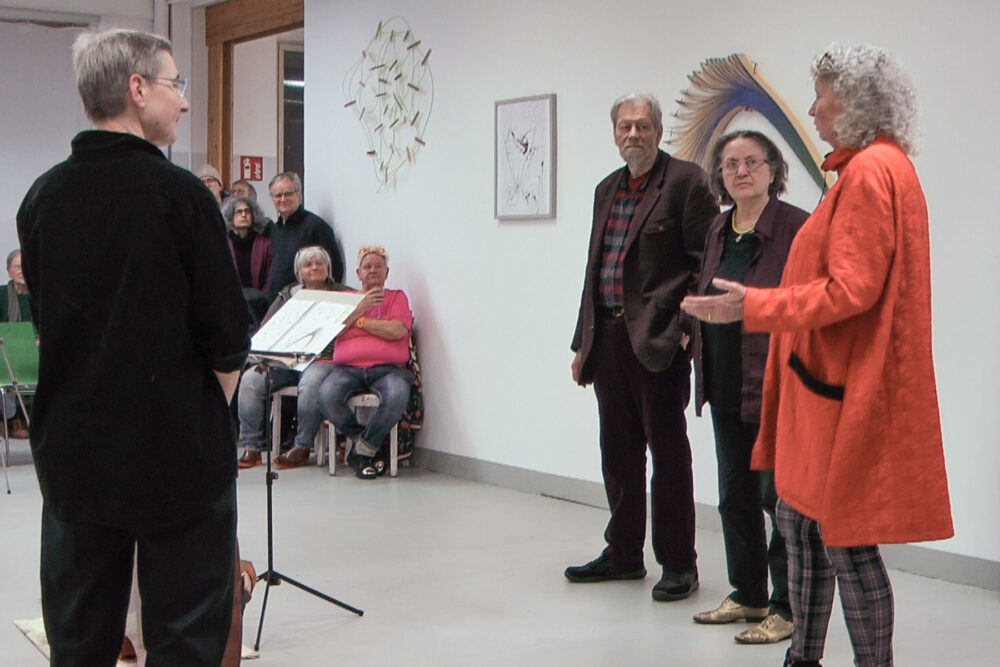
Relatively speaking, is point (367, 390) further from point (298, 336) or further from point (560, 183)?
point (298, 336)

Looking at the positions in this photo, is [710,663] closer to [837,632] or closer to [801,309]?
[837,632]

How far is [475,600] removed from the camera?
406cm

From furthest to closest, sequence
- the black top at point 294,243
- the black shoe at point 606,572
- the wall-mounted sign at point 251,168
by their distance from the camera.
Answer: the wall-mounted sign at point 251,168 < the black top at point 294,243 < the black shoe at point 606,572

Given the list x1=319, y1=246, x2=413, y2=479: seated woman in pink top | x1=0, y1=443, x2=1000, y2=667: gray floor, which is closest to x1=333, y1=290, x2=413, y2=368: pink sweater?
x1=319, y1=246, x2=413, y2=479: seated woman in pink top

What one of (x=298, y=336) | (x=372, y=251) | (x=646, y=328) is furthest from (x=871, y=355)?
(x=372, y=251)

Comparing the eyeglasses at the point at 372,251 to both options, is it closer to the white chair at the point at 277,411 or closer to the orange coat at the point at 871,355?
the white chair at the point at 277,411

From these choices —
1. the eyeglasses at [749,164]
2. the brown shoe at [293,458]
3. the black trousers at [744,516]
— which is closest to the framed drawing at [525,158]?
the brown shoe at [293,458]

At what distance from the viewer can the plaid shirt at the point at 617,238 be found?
4039 millimetres

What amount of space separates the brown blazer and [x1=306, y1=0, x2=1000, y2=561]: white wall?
0.94 meters

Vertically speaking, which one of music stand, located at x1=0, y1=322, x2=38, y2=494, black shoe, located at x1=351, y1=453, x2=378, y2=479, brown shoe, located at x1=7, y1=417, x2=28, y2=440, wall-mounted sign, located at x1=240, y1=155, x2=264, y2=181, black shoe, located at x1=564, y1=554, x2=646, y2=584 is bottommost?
brown shoe, located at x1=7, y1=417, x2=28, y2=440

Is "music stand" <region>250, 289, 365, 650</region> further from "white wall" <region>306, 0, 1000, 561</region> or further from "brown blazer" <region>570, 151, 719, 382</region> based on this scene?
"white wall" <region>306, 0, 1000, 561</region>

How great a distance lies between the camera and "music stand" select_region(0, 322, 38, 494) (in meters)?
6.50

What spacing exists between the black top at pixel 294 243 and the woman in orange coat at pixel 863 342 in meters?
4.80

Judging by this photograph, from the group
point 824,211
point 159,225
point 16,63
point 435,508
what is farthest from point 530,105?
point 16,63
